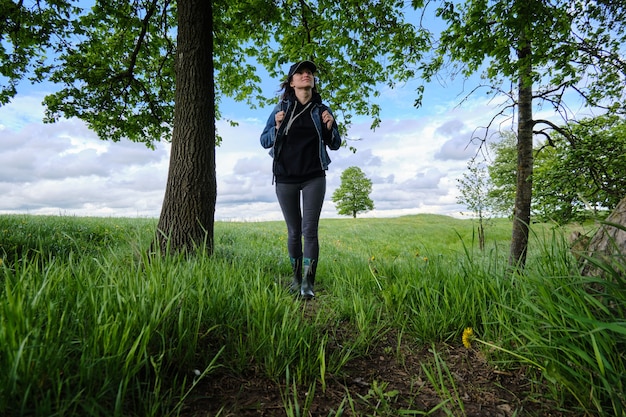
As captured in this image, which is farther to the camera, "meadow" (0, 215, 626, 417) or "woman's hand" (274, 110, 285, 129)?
"woman's hand" (274, 110, 285, 129)

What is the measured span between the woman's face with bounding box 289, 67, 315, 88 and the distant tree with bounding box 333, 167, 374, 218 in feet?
138

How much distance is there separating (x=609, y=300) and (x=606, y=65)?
24.7 ft

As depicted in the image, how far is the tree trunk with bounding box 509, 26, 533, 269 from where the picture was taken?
575 centimetres

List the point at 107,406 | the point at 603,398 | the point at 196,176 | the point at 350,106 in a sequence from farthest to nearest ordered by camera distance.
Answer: the point at 350,106 → the point at 196,176 → the point at 603,398 → the point at 107,406

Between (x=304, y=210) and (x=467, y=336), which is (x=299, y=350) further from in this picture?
(x=304, y=210)

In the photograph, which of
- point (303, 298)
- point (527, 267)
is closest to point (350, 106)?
point (303, 298)

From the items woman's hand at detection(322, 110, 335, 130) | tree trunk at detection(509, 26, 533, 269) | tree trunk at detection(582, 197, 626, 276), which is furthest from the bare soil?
tree trunk at detection(509, 26, 533, 269)

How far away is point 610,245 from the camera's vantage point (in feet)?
7.09

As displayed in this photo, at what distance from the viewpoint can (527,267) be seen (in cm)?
262

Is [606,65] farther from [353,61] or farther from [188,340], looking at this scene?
[188,340]

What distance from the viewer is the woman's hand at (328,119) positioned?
154 inches

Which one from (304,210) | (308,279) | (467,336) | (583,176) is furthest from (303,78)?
(583,176)

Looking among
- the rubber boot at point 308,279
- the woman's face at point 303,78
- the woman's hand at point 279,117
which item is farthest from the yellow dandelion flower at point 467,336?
the woman's face at point 303,78

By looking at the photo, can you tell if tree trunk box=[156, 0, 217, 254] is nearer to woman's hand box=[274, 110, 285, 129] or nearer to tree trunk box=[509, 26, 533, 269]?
woman's hand box=[274, 110, 285, 129]
